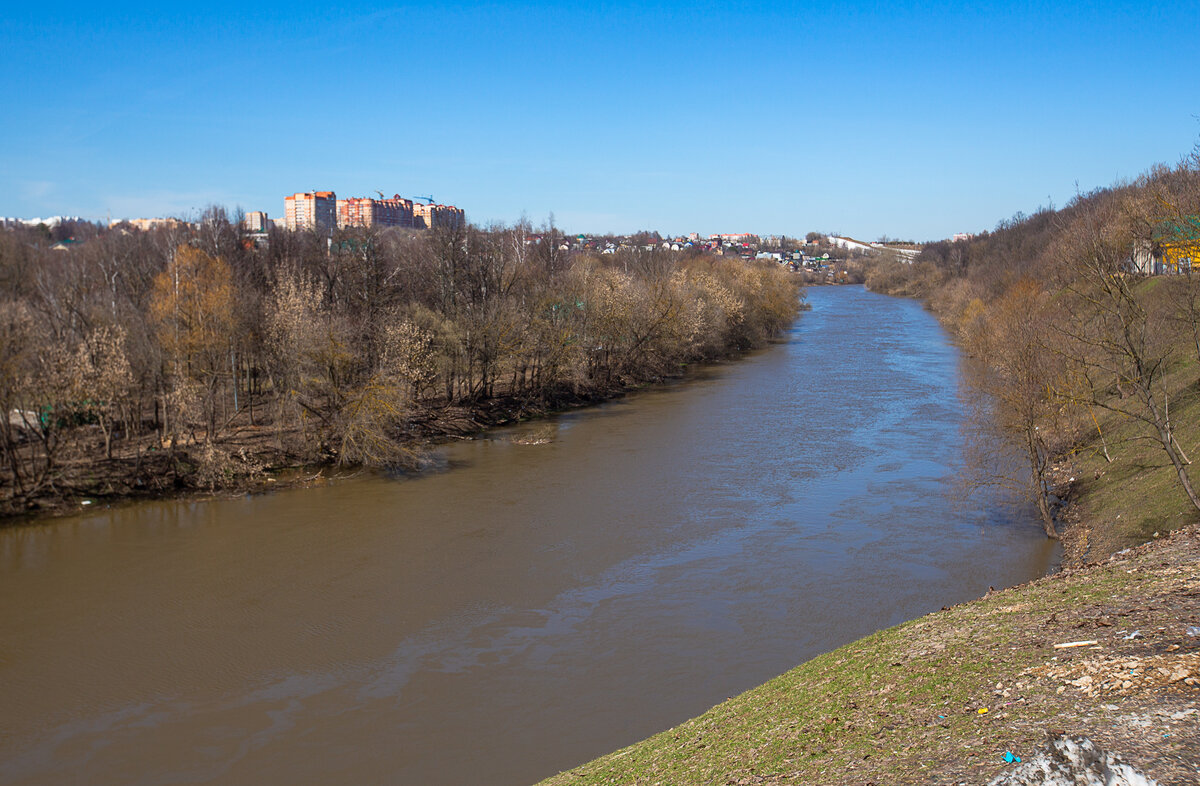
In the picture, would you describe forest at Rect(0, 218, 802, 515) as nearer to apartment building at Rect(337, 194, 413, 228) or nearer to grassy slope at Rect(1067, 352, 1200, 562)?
grassy slope at Rect(1067, 352, 1200, 562)

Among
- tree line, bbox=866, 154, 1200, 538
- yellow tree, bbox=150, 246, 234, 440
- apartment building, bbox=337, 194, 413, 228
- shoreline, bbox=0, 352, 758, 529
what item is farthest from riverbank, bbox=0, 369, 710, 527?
apartment building, bbox=337, 194, 413, 228

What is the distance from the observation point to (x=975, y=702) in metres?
7.62

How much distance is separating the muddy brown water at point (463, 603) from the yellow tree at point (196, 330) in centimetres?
467

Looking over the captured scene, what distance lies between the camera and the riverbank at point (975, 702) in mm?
6527

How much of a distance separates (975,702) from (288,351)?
22.3 m

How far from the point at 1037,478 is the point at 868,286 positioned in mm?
116935

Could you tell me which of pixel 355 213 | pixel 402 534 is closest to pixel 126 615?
Result: pixel 402 534

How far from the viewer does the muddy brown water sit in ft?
37.4

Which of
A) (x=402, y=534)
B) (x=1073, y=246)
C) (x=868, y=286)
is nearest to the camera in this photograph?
(x=402, y=534)

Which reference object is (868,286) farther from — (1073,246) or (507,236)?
(1073,246)

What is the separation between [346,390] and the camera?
82.2 feet

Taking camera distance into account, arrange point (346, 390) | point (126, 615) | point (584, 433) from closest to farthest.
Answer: point (126, 615), point (346, 390), point (584, 433)

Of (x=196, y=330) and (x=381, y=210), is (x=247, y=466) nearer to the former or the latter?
(x=196, y=330)

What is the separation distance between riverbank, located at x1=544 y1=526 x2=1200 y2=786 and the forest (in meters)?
17.5
